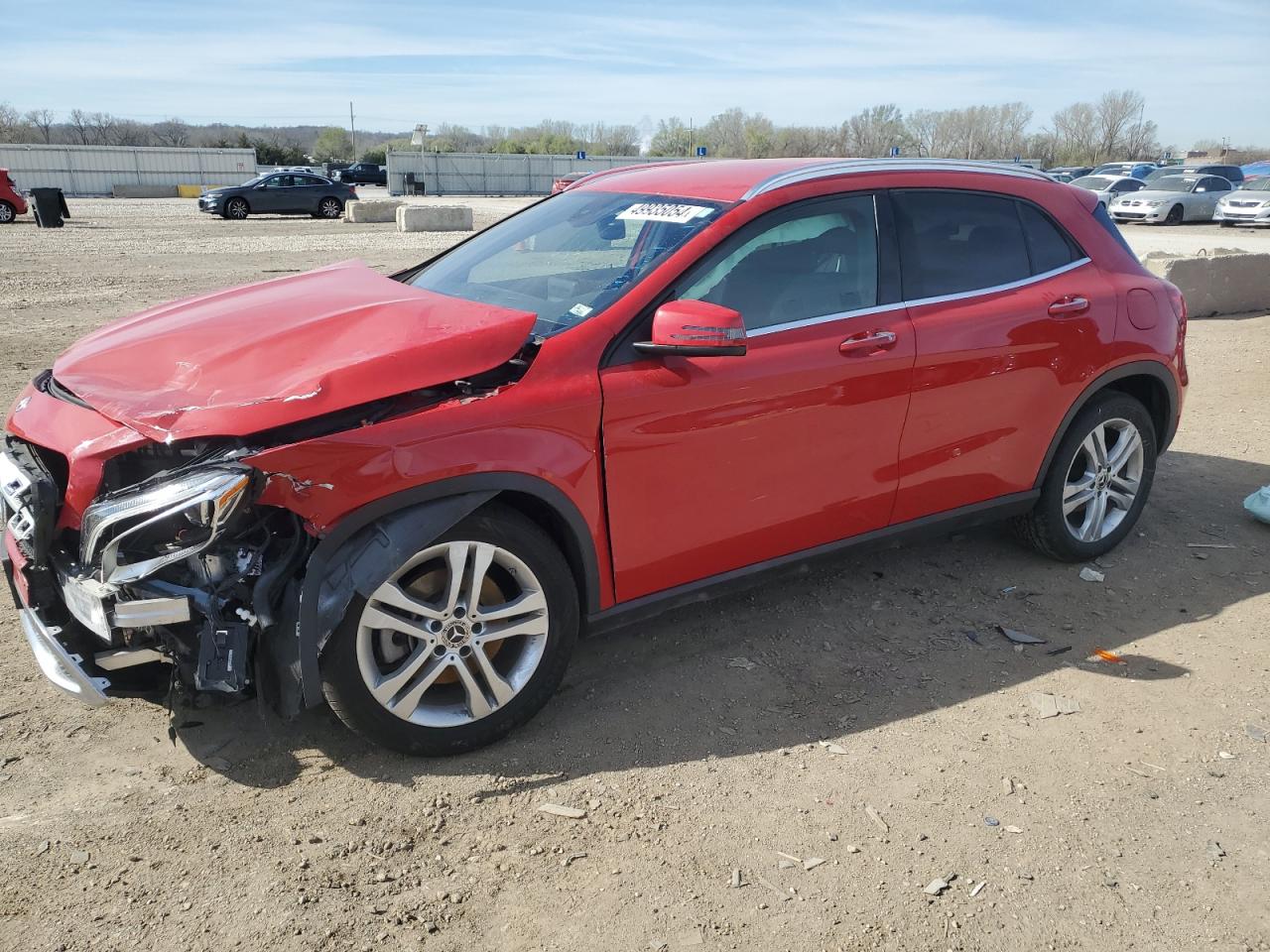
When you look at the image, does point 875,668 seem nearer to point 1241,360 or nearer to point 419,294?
point 419,294

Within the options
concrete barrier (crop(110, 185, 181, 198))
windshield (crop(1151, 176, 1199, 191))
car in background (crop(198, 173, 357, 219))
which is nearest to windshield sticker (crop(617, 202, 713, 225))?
car in background (crop(198, 173, 357, 219))

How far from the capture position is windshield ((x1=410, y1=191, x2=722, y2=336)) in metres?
3.51

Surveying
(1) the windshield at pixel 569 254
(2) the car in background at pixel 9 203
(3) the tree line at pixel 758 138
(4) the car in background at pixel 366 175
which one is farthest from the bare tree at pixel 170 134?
(1) the windshield at pixel 569 254

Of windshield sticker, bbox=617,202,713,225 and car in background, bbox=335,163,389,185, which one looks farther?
car in background, bbox=335,163,389,185

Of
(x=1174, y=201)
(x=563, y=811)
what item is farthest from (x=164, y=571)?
(x=1174, y=201)

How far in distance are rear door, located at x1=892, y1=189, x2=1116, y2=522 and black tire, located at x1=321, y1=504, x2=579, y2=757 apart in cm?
159

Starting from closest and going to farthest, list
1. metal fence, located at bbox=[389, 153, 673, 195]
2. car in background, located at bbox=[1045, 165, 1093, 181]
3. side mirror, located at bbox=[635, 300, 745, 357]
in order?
1. side mirror, located at bbox=[635, 300, 745, 357]
2. car in background, located at bbox=[1045, 165, 1093, 181]
3. metal fence, located at bbox=[389, 153, 673, 195]

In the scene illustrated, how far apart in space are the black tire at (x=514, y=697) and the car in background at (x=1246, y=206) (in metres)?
31.4

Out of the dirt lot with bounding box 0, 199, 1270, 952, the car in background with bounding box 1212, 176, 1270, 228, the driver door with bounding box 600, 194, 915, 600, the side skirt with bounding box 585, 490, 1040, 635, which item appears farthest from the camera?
the car in background with bounding box 1212, 176, 1270, 228

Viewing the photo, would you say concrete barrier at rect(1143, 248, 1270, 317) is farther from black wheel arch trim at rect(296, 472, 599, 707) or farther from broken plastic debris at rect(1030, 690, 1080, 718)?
black wheel arch trim at rect(296, 472, 599, 707)

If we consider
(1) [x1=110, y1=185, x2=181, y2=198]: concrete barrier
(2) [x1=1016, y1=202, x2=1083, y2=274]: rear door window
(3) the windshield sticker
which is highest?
(3) the windshield sticker

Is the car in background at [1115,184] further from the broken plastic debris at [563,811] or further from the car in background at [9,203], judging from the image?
the broken plastic debris at [563,811]

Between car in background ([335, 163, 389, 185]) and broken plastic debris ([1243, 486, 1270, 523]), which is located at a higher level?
broken plastic debris ([1243, 486, 1270, 523])

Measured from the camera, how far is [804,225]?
376cm
